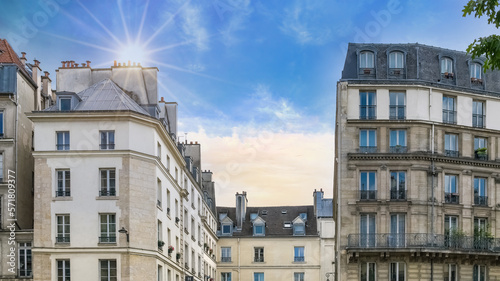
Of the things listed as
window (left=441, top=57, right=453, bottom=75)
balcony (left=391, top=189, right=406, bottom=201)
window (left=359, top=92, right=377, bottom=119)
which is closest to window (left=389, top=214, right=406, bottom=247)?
balcony (left=391, top=189, right=406, bottom=201)

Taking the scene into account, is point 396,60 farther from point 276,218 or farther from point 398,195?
point 276,218

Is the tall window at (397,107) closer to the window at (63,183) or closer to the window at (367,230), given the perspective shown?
the window at (367,230)

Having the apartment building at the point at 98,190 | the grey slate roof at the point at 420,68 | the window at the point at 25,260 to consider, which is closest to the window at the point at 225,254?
the apartment building at the point at 98,190

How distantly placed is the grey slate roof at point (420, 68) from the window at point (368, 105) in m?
0.94

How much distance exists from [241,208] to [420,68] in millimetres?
41807

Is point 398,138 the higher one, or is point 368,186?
point 398,138

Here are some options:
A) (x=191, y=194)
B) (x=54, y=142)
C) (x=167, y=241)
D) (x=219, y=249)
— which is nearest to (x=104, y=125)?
(x=54, y=142)

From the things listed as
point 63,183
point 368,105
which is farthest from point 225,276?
point 63,183

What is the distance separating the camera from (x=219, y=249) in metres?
79.5

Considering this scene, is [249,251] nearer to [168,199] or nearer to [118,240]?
[168,199]

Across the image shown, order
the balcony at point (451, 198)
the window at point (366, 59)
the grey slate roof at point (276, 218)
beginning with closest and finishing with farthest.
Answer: the balcony at point (451, 198), the window at point (366, 59), the grey slate roof at point (276, 218)

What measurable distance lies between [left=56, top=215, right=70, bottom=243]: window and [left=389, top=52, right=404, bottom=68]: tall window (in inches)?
910

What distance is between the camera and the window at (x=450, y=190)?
44.0 m

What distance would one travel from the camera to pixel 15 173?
135 feet
